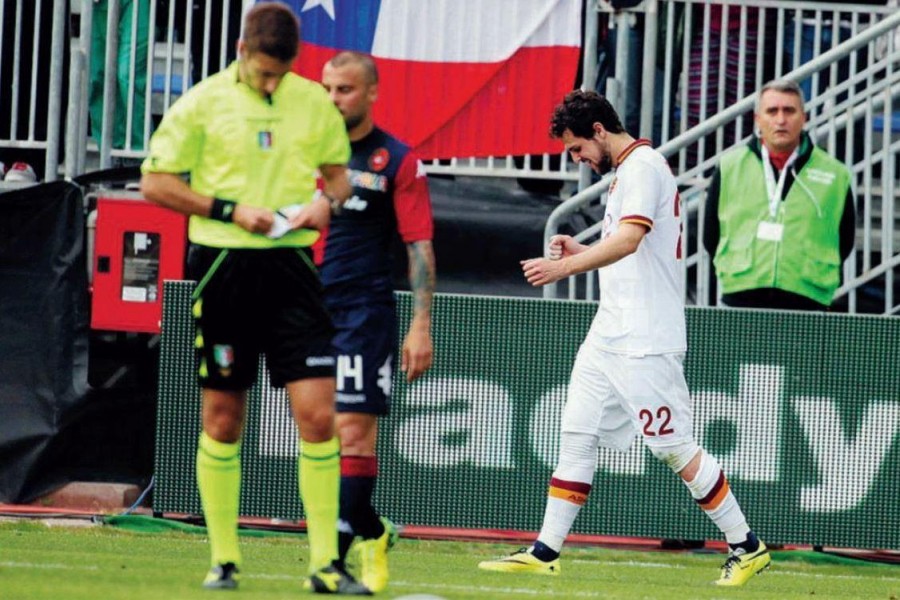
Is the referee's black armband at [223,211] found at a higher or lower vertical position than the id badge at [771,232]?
lower

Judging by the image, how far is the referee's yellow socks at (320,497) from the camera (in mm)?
7012

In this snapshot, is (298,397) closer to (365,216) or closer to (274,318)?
(274,318)

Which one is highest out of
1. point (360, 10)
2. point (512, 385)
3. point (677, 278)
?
point (360, 10)

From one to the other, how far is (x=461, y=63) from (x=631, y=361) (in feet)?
14.3

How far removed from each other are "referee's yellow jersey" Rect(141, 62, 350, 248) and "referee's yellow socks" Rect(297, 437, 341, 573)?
2.53ft

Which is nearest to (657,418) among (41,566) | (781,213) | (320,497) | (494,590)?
(494,590)

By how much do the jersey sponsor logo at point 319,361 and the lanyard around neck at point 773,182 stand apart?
451cm

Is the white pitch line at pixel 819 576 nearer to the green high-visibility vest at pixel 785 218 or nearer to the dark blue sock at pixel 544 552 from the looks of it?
the dark blue sock at pixel 544 552

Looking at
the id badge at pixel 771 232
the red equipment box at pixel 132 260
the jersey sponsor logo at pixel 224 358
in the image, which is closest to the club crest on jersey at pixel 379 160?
the jersey sponsor logo at pixel 224 358

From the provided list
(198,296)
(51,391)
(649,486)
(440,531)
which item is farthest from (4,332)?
(198,296)

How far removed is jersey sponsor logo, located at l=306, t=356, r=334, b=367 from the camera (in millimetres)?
6980

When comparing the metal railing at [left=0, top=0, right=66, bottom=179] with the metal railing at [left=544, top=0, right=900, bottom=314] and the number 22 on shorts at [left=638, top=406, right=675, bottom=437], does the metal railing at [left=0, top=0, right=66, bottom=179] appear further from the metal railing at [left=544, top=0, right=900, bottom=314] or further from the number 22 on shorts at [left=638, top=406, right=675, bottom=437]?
the number 22 on shorts at [left=638, top=406, right=675, bottom=437]

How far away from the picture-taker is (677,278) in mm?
9180

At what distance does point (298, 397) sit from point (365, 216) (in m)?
1.31
